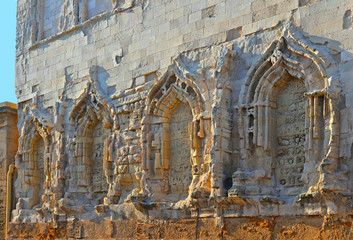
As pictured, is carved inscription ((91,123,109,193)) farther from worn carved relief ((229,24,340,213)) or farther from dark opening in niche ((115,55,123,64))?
worn carved relief ((229,24,340,213))

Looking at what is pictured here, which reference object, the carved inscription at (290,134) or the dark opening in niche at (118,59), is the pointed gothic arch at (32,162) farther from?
the carved inscription at (290,134)

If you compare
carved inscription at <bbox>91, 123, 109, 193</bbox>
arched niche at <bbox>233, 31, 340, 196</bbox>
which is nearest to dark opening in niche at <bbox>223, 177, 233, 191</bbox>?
arched niche at <bbox>233, 31, 340, 196</bbox>

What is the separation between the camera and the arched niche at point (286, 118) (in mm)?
7793

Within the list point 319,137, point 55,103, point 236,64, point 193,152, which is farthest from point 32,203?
point 319,137

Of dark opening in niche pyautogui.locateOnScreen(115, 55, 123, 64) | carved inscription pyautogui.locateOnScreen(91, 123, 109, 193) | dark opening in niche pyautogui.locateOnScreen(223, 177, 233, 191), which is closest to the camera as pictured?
dark opening in niche pyautogui.locateOnScreen(223, 177, 233, 191)

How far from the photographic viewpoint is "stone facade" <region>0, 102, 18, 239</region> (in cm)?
1347

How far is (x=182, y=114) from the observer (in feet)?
32.2

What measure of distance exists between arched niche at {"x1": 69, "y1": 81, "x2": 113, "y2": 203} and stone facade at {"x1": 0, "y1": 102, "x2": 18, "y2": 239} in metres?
2.74

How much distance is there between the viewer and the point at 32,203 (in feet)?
41.0

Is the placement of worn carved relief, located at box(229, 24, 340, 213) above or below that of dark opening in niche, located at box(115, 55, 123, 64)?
below

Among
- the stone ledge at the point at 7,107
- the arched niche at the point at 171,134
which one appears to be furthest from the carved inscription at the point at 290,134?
the stone ledge at the point at 7,107

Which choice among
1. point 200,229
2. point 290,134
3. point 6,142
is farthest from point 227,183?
point 6,142

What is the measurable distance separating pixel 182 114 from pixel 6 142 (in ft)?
18.2

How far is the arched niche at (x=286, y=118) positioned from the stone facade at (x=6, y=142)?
685 centimetres
